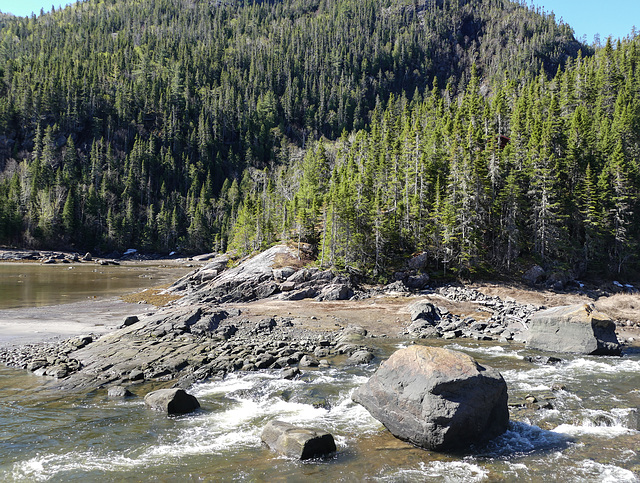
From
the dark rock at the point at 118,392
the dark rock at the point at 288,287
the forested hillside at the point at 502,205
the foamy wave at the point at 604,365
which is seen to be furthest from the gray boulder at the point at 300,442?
the forested hillside at the point at 502,205

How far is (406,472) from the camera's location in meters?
10.9

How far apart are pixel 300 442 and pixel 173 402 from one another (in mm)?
6306

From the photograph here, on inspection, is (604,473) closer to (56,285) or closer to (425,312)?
(425,312)

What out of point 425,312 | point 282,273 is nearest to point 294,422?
point 425,312

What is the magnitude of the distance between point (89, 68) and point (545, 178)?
19358 cm

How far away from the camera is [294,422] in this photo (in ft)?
47.3

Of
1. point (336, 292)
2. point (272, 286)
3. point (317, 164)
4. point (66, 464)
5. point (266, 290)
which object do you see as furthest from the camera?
point (317, 164)

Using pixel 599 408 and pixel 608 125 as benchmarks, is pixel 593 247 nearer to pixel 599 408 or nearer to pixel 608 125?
pixel 608 125

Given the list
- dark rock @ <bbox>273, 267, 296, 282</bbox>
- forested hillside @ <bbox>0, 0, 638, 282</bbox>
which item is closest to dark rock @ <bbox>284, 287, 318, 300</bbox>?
dark rock @ <bbox>273, 267, 296, 282</bbox>

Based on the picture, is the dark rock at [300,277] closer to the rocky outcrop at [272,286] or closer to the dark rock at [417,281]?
the rocky outcrop at [272,286]

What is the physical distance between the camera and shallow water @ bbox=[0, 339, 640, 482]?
1093cm

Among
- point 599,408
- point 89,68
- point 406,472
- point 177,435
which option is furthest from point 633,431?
point 89,68

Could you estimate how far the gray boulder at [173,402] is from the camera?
50.2 feet

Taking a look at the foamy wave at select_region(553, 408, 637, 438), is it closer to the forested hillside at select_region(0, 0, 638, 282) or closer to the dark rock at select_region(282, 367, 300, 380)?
the dark rock at select_region(282, 367, 300, 380)
